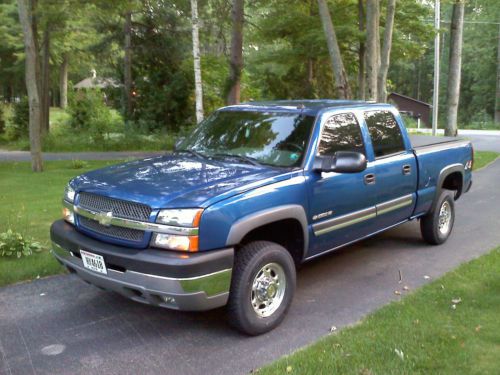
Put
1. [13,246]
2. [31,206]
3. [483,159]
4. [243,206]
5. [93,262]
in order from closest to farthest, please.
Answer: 1. [243,206]
2. [93,262]
3. [13,246]
4. [31,206]
5. [483,159]

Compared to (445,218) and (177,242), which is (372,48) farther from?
(177,242)

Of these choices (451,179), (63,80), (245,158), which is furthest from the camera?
(63,80)

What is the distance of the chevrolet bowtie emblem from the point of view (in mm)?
3906

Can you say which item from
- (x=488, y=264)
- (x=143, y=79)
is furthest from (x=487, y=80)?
(x=488, y=264)

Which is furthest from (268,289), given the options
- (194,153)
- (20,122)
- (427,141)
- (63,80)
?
(63,80)

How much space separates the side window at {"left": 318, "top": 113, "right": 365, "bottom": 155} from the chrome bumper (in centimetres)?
164

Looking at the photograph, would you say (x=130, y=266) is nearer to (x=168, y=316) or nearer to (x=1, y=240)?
(x=168, y=316)

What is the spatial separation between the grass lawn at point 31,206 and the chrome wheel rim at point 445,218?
183 inches

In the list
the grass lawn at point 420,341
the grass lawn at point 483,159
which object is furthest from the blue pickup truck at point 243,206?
the grass lawn at point 483,159

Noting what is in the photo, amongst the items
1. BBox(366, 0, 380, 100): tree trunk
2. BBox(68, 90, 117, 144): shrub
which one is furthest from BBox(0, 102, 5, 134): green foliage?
BBox(366, 0, 380, 100): tree trunk

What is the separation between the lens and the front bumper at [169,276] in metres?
3.58

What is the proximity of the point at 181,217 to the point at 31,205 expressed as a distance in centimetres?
602

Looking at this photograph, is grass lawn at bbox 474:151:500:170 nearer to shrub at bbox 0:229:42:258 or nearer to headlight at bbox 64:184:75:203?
shrub at bbox 0:229:42:258

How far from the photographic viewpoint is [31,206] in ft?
28.5
